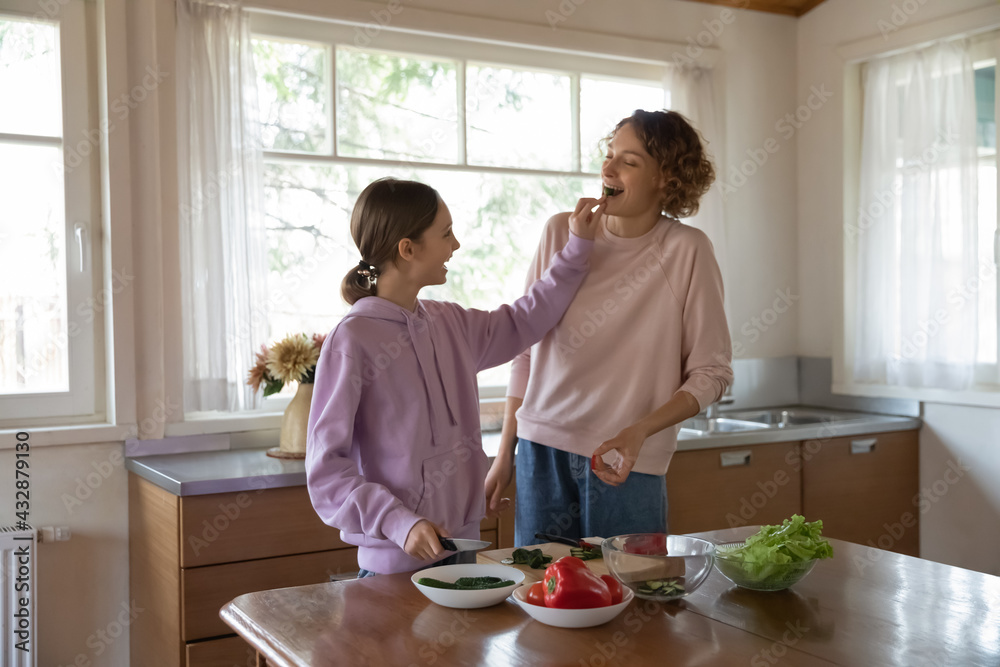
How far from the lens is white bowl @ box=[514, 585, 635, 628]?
1238 mm

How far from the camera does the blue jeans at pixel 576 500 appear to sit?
1821 millimetres

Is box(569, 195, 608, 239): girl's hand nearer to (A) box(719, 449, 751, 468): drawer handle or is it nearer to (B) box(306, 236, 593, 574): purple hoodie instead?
(B) box(306, 236, 593, 574): purple hoodie

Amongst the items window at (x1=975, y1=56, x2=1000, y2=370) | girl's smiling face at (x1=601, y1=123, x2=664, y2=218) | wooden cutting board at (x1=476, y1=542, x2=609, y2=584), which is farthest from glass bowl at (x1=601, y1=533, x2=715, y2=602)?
window at (x1=975, y1=56, x2=1000, y2=370)

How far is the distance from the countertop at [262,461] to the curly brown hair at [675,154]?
1044mm

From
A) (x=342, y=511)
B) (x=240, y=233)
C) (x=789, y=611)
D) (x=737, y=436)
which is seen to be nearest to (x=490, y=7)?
(x=240, y=233)

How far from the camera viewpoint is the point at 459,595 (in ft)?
4.28

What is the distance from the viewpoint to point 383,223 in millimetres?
1672

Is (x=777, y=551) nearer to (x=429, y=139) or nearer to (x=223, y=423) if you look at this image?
(x=223, y=423)

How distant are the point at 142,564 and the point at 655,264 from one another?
1644 mm

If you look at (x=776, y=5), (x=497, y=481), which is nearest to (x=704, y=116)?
(x=776, y=5)

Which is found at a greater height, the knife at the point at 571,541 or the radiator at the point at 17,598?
the knife at the point at 571,541

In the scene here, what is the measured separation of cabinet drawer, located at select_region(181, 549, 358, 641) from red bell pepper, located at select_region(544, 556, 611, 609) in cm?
125

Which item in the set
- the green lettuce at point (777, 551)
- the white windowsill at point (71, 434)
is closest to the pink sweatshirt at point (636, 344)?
the green lettuce at point (777, 551)

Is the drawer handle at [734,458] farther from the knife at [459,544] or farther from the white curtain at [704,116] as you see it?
the knife at [459,544]
